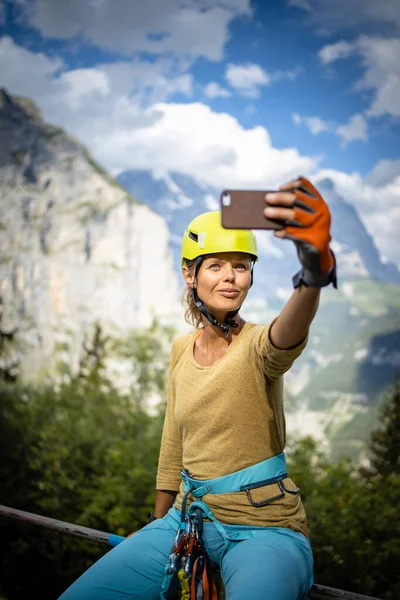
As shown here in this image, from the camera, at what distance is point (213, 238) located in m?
2.71

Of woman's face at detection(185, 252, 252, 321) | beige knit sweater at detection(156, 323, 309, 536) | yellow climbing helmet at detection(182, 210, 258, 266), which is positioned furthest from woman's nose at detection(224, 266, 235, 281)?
beige knit sweater at detection(156, 323, 309, 536)

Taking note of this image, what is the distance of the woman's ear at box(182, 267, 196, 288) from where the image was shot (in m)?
2.98

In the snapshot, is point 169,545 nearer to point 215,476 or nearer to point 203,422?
point 215,476

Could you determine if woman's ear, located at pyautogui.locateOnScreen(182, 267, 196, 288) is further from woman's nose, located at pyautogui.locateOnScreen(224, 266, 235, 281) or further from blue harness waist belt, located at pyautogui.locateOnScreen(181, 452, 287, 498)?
blue harness waist belt, located at pyautogui.locateOnScreen(181, 452, 287, 498)

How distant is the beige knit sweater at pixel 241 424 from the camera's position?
8.06 feet

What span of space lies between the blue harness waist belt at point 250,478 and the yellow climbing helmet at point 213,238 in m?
1.04

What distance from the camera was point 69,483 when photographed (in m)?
9.84

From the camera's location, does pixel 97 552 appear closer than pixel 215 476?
No

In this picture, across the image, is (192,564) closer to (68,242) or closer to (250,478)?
(250,478)

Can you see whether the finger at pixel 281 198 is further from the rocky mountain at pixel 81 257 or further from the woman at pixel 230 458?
the rocky mountain at pixel 81 257

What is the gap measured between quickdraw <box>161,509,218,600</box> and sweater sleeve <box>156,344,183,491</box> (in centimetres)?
51

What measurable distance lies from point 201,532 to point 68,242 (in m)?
162

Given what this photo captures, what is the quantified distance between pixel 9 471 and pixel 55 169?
17065 cm

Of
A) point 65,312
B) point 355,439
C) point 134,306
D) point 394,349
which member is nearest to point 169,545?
point 355,439
